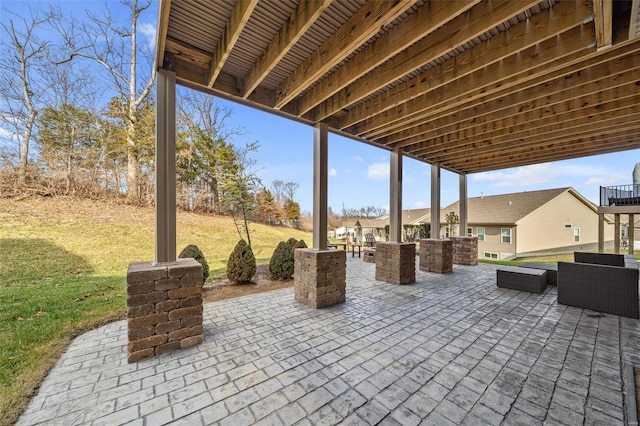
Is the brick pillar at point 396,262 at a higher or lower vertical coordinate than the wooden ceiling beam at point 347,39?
lower

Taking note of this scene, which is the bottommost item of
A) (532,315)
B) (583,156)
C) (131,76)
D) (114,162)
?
(532,315)

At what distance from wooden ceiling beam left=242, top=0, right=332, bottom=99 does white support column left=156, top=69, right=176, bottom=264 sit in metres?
1.01

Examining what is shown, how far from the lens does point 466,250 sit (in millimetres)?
8008

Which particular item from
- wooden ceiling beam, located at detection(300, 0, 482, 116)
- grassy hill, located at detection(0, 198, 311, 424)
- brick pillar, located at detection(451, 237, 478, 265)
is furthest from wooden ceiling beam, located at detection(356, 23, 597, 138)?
grassy hill, located at detection(0, 198, 311, 424)

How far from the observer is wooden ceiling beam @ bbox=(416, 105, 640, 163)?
13.3 feet

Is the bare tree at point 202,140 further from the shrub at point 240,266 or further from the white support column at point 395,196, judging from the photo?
the white support column at point 395,196

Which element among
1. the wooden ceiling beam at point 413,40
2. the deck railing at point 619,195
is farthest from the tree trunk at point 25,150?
the deck railing at point 619,195

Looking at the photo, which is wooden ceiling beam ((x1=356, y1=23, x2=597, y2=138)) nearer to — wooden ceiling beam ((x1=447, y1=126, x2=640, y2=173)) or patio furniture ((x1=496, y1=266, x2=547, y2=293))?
wooden ceiling beam ((x1=447, y1=126, x2=640, y2=173))

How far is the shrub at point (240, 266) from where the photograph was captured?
5.47 metres

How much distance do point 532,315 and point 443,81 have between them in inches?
148

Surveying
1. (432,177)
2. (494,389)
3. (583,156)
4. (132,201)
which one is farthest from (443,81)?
(132,201)

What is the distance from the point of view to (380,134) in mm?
5113

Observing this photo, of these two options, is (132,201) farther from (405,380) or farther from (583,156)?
(583,156)

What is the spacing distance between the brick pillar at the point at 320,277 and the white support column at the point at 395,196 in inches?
79.2
